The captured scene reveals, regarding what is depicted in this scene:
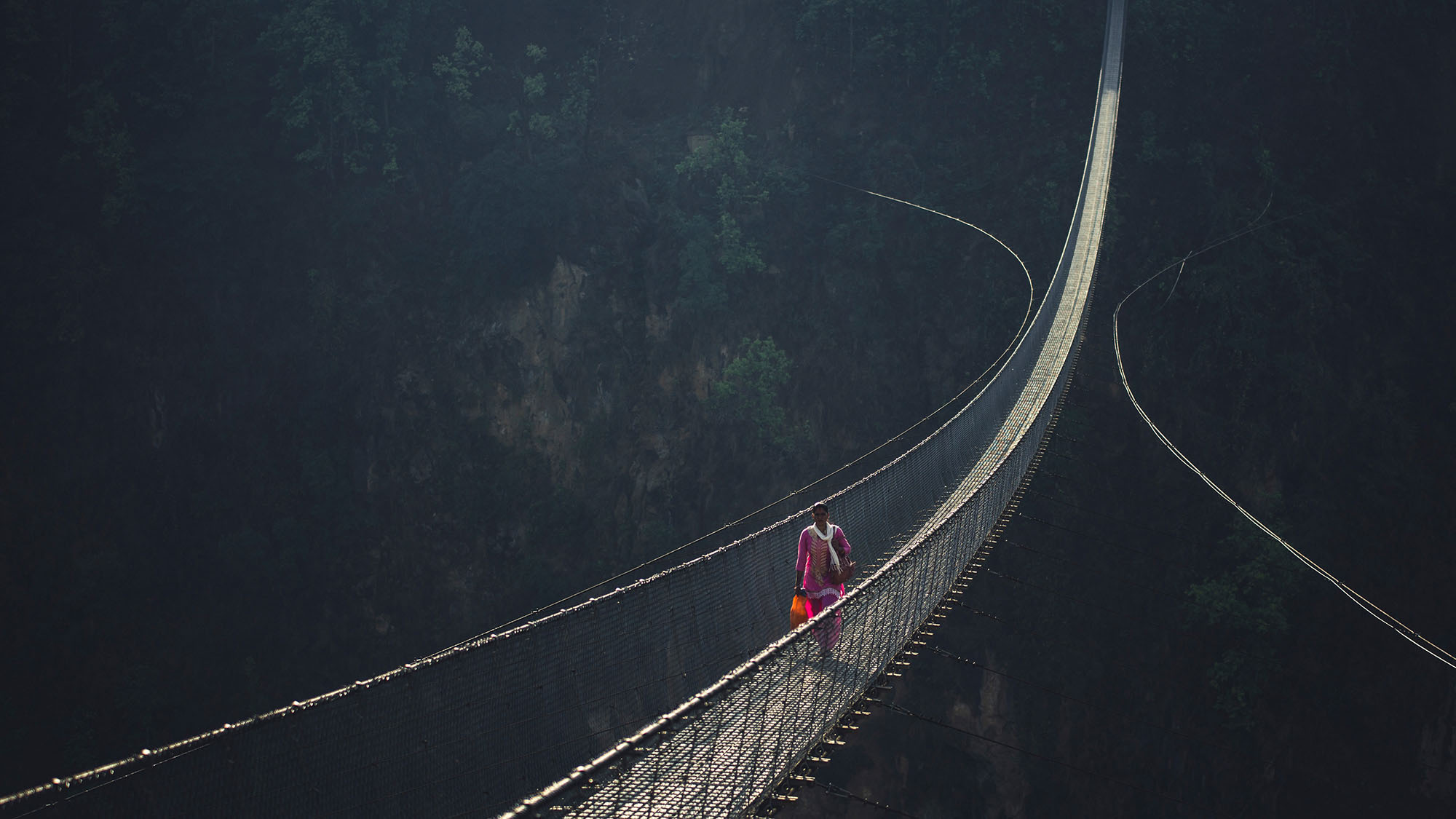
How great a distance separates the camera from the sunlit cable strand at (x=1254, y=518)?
1280 cm

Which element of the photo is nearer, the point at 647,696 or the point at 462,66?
the point at 647,696

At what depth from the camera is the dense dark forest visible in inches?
608

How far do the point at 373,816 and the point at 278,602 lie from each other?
1001 centimetres

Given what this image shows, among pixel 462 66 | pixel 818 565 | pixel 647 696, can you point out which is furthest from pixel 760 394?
pixel 818 565

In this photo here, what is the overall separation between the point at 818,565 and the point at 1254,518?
34.3ft

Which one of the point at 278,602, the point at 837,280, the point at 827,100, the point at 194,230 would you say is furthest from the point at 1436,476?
the point at 194,230

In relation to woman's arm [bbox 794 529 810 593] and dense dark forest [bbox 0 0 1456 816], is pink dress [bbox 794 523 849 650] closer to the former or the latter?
woman's arm [bbox 794 529 810 593]

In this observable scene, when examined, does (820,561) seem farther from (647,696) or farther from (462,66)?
(462,66)

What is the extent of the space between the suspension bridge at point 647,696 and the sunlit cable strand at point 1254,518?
5.34 metres

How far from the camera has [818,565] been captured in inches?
241

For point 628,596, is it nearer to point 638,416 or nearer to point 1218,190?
point 638,416

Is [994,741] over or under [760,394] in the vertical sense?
under

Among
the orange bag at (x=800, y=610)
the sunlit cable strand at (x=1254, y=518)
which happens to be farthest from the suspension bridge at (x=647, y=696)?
the sunlit cable strand at (x=1254, y=518)

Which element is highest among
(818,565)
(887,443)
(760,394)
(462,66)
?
(462,66)
